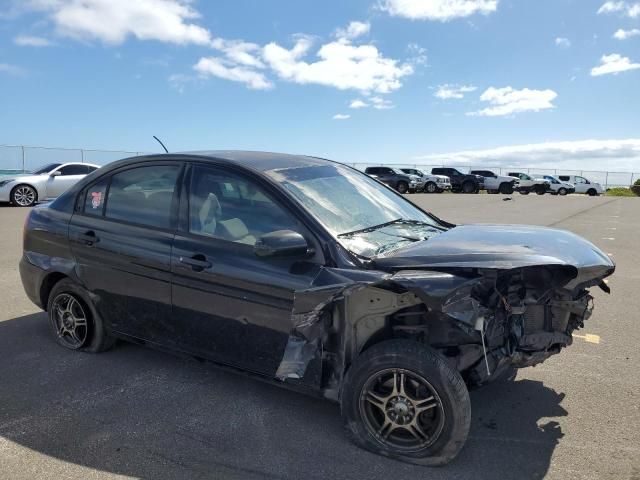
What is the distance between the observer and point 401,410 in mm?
2916

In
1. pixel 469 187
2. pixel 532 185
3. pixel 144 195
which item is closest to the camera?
pixel 144 195

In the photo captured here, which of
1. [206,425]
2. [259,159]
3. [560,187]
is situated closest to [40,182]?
[259,159]

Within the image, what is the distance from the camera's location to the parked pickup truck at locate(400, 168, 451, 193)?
3897cm

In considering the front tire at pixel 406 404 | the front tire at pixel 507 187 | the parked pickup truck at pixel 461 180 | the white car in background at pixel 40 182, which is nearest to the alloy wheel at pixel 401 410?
the front tire at pixel 406 404

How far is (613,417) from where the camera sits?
3398mm

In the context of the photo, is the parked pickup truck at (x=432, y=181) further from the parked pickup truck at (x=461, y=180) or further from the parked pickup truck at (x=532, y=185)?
the parked pickup truck at (x=532, y=185)

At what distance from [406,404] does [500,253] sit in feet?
3.14

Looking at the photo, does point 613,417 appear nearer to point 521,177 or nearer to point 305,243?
point 305,243

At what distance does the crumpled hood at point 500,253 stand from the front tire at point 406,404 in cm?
46

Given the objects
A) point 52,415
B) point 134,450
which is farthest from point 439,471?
point 52,415

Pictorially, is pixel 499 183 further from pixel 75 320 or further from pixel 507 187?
pixel 75 320

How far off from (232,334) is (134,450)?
842 millimetres

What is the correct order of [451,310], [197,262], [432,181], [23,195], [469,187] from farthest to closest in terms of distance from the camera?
[469,187] < [432,181] < [23,195] < [197,262] < [451,310]

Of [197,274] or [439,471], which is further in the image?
[197,274]
